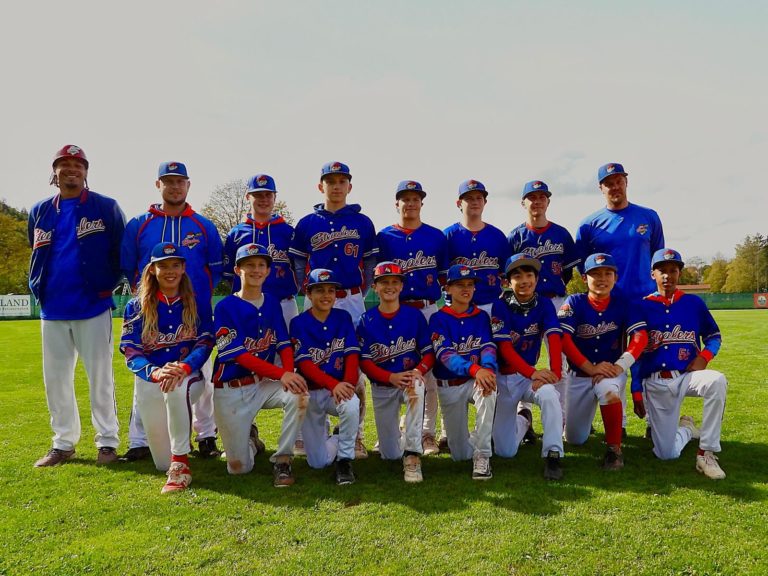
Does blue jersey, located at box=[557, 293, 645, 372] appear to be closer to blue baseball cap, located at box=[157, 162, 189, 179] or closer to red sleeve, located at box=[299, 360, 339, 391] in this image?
red sleeve, located at box=[299, 360, 339, 391]

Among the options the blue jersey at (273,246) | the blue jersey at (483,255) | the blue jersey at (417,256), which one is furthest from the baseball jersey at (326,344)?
the blue jersey at (483,255)

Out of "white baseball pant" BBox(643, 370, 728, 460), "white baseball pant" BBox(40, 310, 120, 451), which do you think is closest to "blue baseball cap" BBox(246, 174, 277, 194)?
"white baseball pant" BBox(40, 310, 120, 451)

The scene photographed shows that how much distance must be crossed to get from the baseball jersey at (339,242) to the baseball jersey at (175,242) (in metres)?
0.85

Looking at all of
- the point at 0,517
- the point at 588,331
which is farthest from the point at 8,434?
the point at 588,331

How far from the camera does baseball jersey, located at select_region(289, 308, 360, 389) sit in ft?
14.8

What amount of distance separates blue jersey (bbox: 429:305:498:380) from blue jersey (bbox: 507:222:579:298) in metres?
1.15

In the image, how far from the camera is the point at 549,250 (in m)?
5.52

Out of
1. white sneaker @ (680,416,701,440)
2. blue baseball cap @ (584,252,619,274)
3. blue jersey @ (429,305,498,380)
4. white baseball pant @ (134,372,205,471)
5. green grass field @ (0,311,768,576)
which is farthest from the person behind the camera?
white sneaker @ (680,416,701,440)

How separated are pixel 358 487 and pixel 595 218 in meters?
3.66

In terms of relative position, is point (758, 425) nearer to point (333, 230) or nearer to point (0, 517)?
point (333, 230)

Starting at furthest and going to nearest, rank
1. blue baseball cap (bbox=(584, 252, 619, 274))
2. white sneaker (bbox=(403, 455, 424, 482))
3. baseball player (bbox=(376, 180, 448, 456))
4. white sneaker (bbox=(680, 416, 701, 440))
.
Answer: baseball player (bbox=(376, 180, 448, 456)) < white sneaker (bbox=(680, 416, 701, 440)) < blue baseball cap (bbox=(584, 252, 619, 274)) < white sneaker (bbox=(403, 455, 424, 482))

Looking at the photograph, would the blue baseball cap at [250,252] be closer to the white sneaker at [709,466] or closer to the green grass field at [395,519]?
the green grass field at [395,519]

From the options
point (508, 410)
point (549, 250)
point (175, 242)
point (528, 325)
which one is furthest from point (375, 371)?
point (549, 250)

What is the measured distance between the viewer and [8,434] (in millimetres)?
5691
